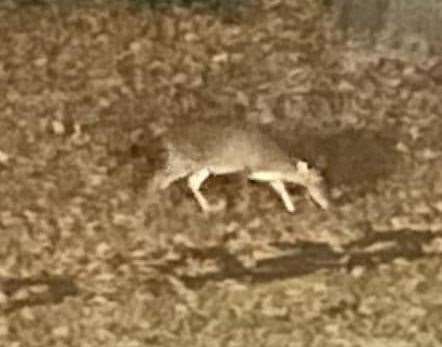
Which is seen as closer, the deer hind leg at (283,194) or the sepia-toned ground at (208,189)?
the sepia-toned ground at (208,189)

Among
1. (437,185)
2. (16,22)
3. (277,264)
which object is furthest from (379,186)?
(16,22)

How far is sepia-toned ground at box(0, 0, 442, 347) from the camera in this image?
1.75 m

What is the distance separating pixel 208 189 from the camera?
6.35 feet

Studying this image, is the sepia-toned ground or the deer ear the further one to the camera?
the deer ear

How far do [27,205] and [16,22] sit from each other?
466 millimetres

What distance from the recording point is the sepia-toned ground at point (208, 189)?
1.75 meters

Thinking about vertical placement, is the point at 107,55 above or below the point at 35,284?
above

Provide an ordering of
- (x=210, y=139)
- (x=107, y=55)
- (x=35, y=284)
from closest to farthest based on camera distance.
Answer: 1. (x=35, y=284)
2. (x=210, y=139)
3. (x=107, y=55)

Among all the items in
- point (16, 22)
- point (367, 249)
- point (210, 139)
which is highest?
point (16, 22)

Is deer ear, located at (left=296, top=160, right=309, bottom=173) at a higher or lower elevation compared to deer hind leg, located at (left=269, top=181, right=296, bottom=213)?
higher

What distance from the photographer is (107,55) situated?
7.13 ft

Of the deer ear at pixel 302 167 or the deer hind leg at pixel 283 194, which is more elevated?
the deer ear at pixel 302 167

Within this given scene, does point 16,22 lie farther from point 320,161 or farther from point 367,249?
point 367,249

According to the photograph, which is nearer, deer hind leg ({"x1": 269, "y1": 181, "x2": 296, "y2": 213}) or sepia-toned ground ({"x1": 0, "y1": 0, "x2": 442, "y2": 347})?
sepia-toned ground ({"x1": 0, "y1": 0, "x2": 442, "y2": 347})
